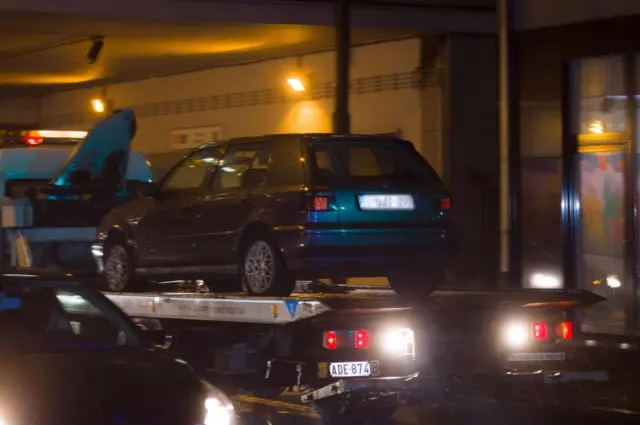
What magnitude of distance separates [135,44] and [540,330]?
37.9ft

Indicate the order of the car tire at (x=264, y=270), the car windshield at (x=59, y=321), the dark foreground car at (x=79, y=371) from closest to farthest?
the dark foreground car at (x=79, y=371) < the car windshield at (x=59, y=321) < the car tire at (x=264, y=270)

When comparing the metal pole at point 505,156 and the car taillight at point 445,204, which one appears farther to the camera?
the metal pole at point 505,156

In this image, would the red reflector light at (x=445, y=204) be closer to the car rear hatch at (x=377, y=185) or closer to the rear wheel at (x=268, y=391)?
the car rear hatch at (x=377, y=185)

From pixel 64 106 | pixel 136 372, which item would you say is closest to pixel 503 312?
pixel 136 372

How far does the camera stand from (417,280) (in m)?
11.9

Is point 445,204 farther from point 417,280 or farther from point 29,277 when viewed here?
point 29,277

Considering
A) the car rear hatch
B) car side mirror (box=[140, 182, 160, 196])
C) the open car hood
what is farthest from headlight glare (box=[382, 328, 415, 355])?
the open car hood

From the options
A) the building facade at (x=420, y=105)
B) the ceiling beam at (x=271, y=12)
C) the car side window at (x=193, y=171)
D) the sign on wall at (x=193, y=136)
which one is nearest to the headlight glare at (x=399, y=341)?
the car side window at (x=193, y=171)

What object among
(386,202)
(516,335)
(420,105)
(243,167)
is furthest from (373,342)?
(420,105)

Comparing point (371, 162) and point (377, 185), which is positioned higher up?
point (371, 162)

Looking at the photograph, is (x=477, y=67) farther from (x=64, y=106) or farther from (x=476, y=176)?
(x=64, y=106)

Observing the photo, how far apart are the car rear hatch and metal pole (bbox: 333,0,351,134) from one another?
4.34m

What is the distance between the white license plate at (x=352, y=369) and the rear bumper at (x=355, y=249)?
1515mm

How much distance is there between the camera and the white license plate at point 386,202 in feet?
36.2
